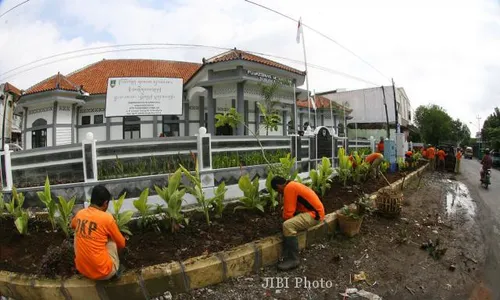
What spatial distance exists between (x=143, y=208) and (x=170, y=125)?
13.1m

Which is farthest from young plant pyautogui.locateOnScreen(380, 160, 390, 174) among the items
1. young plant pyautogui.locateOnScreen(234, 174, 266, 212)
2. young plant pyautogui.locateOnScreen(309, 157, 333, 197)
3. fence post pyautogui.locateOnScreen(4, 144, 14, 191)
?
fence post pyautogui.locateOnScreen(4, 144, 14, 191)

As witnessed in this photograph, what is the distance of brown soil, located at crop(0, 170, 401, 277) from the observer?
3293 millimetres

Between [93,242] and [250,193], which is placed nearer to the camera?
[93,242]

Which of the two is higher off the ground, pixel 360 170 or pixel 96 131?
pixel 96 131

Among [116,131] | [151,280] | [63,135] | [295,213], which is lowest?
[151,280]

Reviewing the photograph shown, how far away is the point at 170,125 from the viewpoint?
54.2 ft

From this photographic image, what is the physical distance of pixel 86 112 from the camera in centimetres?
1638

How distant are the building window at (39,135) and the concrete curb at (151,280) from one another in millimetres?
15244

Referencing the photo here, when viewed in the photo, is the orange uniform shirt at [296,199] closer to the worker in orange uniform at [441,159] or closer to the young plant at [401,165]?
the young plant at [401,165]

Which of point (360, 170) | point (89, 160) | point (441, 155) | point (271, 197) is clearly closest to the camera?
point (271, 197)

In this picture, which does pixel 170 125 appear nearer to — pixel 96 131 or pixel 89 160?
pixel 96 131

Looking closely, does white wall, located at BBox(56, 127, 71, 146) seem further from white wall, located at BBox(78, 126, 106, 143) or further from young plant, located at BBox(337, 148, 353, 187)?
young plant, located at BBox(337, 148, 353, 187)

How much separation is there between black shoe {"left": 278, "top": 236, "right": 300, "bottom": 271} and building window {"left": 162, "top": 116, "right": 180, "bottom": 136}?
13.7 meters

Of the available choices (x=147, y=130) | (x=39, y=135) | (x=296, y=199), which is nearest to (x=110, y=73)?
(x=147, y=130)
